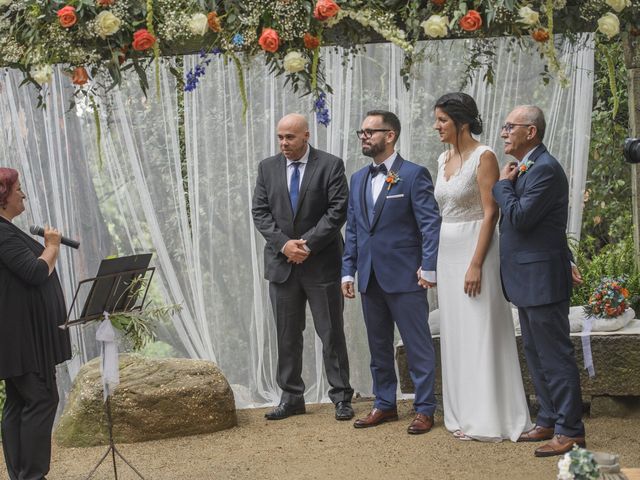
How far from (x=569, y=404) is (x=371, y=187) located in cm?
171

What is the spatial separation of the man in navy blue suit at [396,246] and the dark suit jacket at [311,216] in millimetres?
300

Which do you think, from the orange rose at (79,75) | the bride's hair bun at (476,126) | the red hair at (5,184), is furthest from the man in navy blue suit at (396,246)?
the red hair at (5,184)

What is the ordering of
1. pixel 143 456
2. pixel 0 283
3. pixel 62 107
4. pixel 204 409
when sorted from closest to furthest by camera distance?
pixel 0 283 < pixel 143 456 < pixel 204 409 < pixel 62 107

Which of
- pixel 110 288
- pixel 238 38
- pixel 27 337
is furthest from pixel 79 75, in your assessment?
pixel 27 337

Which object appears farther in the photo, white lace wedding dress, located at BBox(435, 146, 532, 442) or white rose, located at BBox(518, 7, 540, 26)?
white lace wedding dress, located at BBox(435, 146, 532, 442)

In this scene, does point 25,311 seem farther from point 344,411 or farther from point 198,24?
point 344,411

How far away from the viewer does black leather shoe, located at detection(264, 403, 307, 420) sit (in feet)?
21.2

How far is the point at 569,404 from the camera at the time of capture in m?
5.01

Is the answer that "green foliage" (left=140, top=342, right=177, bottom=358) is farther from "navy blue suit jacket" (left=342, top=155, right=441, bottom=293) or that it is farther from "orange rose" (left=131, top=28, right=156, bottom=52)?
"orange rose" (left=131, top=28, right=156, bottom=52)

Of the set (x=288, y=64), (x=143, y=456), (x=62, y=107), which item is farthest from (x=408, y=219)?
(x=62, y=107)

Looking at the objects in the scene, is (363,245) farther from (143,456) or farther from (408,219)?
(143,456)

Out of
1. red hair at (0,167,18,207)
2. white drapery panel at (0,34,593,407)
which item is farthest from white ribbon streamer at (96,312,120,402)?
white drapery panel at (0,34,593,407)

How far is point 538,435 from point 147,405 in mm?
2253

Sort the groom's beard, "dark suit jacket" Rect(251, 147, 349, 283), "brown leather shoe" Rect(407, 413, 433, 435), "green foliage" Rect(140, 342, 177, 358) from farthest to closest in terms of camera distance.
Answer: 1. "green foliage" Rect(140, 342, 177, 358)
2. "dark suit jacket" Rect(251, 147, 349, 283)
3. the groom's beard
4. "brown leather shoe" Rect(407, 413, 433, 435)
